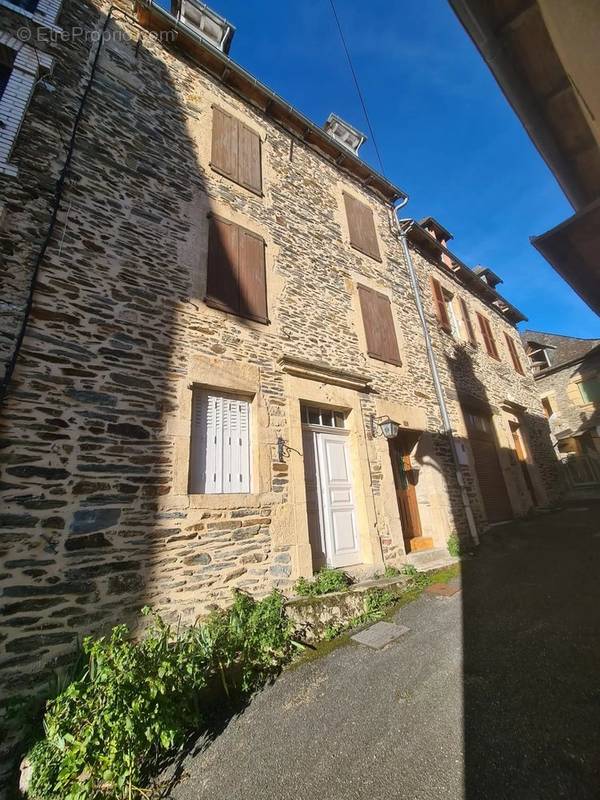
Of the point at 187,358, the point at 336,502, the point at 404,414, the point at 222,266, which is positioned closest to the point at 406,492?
the point at 404,414

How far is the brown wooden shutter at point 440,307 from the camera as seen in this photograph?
9508mm

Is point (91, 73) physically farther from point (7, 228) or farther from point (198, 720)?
point (198, 720)

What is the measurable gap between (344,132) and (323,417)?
9760 millimetres

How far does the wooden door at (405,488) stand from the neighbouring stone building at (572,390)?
40.5 ft

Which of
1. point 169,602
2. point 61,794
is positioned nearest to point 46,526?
point 169,602

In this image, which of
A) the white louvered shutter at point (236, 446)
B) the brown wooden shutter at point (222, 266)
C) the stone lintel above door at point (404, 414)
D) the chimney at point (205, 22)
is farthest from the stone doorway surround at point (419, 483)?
the chimney at point (205, 22)

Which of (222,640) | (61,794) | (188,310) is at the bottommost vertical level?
(61,794)

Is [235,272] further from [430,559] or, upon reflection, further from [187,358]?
[430,559]

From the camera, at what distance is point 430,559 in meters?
5.66

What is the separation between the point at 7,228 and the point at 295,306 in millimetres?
3928

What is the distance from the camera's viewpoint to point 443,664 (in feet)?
8.81

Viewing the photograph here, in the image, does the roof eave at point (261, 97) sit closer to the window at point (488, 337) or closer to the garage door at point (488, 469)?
the window at point (488, 337)

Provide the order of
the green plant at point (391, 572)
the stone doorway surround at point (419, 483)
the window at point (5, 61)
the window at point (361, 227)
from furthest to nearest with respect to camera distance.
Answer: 1. the window at point (361, 227)
2. the stone doorway surround at point (419, 483)
3. the green plant at point (391, 572)
4. the window at point (5, 61)

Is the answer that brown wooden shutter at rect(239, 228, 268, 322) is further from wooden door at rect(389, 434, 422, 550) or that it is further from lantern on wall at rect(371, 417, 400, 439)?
wooden door at rect(389, 434, 422, 550)
